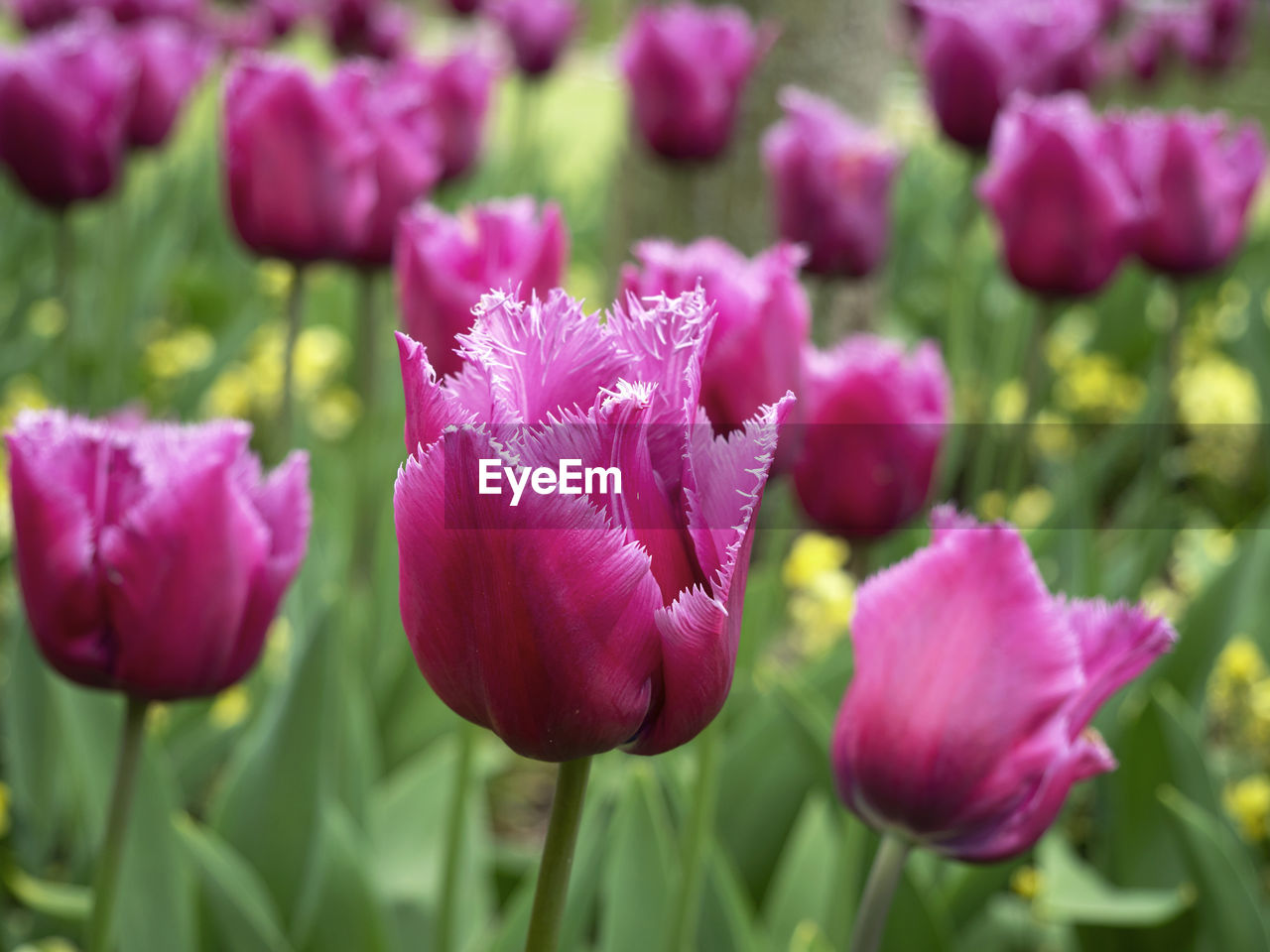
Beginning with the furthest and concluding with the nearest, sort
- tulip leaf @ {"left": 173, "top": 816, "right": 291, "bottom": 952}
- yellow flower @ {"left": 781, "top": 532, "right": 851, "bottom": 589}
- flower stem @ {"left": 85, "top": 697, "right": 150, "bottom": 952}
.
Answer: yellow flower @ {"left": 781, "top": 532, "right": 851, "bottom": 589} < tulip leaf @ {"left": 173, "top": 816, "right": 291, "bottom": 952} < flower stem @ {"left": 85, "top": 697, "right": 150, "bottom": 952}

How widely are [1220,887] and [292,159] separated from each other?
1204 millimetres

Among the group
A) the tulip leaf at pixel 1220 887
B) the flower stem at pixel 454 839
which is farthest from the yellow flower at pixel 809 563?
the flower stem at pixel 454 839

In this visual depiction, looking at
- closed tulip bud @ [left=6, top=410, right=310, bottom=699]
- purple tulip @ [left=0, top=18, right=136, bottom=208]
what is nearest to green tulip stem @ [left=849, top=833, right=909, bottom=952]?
closed tulip bud @ [left=6, top=410, right=310, bottom=699]

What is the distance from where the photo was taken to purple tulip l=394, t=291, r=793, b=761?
479mm

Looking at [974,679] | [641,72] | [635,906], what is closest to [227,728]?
[635,906]

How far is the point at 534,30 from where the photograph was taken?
4230 mm

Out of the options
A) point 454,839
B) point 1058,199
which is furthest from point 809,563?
point 454,839

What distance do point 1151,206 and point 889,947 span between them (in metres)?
1.16

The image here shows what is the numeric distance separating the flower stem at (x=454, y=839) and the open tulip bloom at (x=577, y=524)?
637mm

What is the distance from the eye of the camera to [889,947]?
4.18 ft

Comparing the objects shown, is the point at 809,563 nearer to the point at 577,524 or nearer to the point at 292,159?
the point at 292,159

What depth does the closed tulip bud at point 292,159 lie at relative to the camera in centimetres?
149

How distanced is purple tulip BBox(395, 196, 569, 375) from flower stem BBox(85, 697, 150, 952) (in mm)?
349

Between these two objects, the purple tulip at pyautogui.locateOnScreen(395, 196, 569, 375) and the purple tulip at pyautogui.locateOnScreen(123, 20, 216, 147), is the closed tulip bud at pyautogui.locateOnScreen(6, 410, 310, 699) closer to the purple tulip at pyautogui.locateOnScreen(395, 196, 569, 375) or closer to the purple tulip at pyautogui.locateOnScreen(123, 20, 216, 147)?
the purple tulip at pyautogui.locateOnScreen(395, 196, 569, 375)
